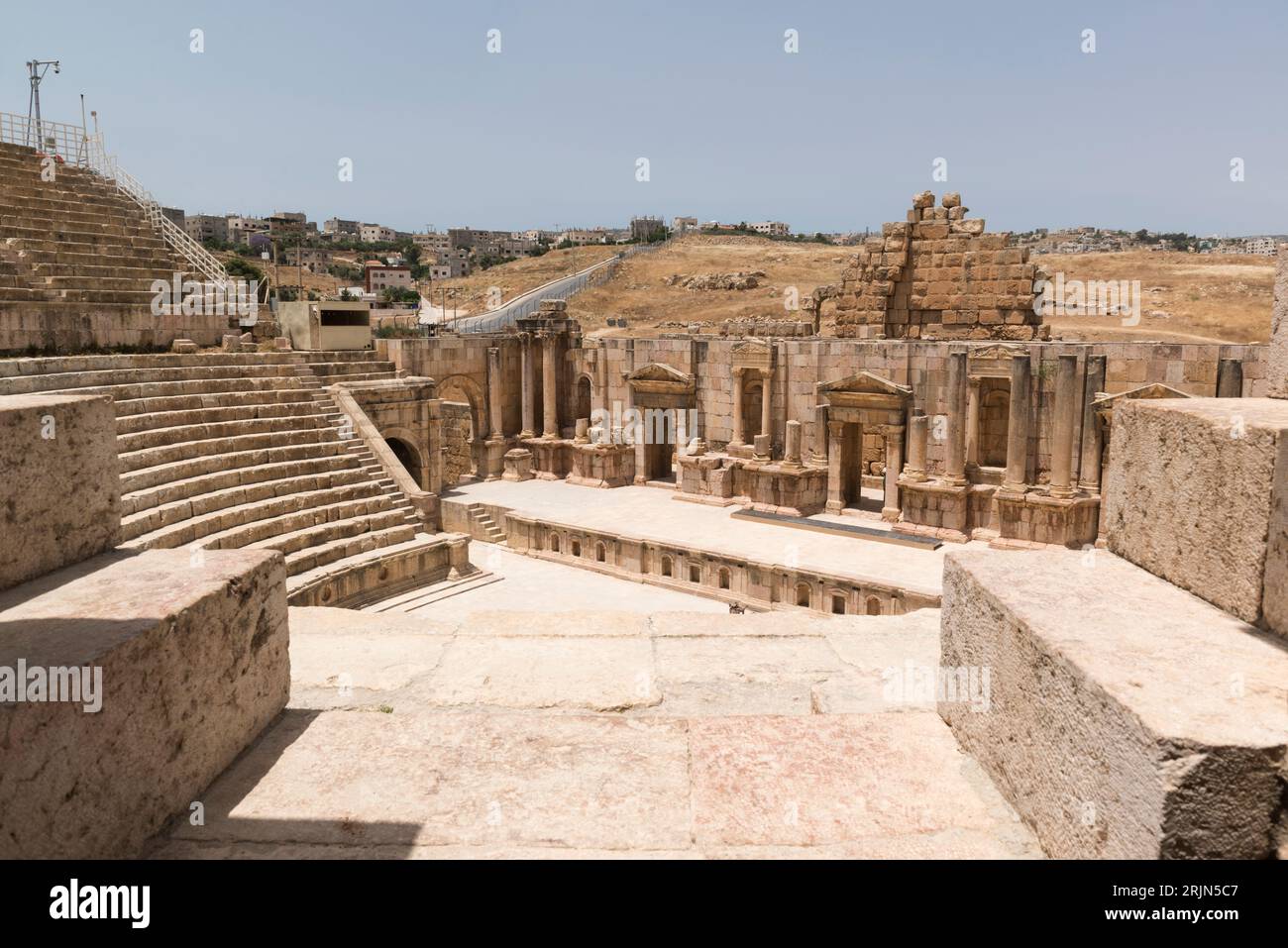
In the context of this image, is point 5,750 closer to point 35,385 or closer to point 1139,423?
point 1139,423

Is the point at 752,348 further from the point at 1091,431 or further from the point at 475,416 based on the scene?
the point at 475,416

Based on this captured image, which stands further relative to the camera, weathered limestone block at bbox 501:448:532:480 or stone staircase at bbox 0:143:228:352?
weathered limestone block at bbox 501:448:532:480

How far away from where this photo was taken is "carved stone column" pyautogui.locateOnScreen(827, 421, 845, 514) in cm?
2091

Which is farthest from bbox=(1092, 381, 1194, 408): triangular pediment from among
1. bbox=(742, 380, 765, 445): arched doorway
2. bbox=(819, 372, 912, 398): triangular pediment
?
bbox=(742, 380, 765, 445): arched doorway

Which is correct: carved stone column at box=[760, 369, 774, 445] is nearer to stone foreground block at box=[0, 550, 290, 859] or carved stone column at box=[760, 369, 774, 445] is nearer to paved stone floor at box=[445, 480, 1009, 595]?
paved stone floor at box=[445, 480, 1009, 595]

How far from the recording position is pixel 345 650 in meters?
5.69

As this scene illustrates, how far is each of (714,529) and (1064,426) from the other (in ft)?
23.4

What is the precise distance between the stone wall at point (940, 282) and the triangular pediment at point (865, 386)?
2.74 metres

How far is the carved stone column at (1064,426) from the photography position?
1742 centimetres

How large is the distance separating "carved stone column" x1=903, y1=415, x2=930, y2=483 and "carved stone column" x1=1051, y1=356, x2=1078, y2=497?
2675 mm

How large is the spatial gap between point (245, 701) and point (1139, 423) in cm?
378

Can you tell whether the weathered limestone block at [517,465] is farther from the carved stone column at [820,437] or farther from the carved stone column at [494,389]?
the carved stone column at [820,437]

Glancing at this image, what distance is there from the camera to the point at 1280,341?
3754 millimetres
